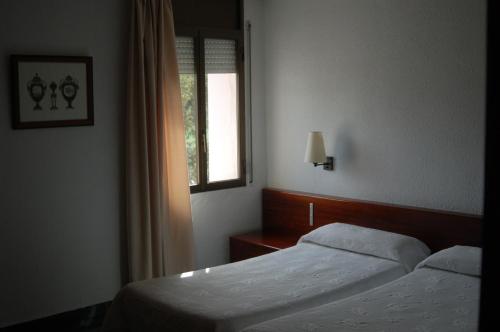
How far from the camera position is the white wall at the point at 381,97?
11.9ft

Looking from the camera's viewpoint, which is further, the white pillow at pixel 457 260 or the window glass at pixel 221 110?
the window glass at pixel 221 110

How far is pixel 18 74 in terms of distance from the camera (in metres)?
3.53

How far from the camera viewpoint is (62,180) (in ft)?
12.4

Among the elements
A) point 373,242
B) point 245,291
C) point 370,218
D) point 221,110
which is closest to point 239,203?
point 221,110

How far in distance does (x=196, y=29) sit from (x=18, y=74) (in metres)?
1.39

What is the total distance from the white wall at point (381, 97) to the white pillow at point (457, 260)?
370mm

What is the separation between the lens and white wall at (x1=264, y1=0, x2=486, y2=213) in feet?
11.9

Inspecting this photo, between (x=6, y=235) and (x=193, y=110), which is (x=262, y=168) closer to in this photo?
(x=193, y=110)

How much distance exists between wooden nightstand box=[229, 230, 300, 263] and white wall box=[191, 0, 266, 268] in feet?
0.35

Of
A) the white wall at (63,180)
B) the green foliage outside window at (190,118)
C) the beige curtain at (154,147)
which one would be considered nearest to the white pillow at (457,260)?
the beige curtain at (154,147)

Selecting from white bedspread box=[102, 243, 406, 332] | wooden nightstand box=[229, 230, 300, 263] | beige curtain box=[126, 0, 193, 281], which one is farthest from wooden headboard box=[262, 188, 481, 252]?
beige curtain box=[126, 0, 193, 281]

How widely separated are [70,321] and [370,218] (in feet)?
6.90

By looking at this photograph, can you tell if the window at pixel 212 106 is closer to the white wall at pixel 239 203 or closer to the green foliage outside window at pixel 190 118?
the green foliage outside window at pixel 190 118

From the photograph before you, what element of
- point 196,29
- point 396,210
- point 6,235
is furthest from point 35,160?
point 396,210
